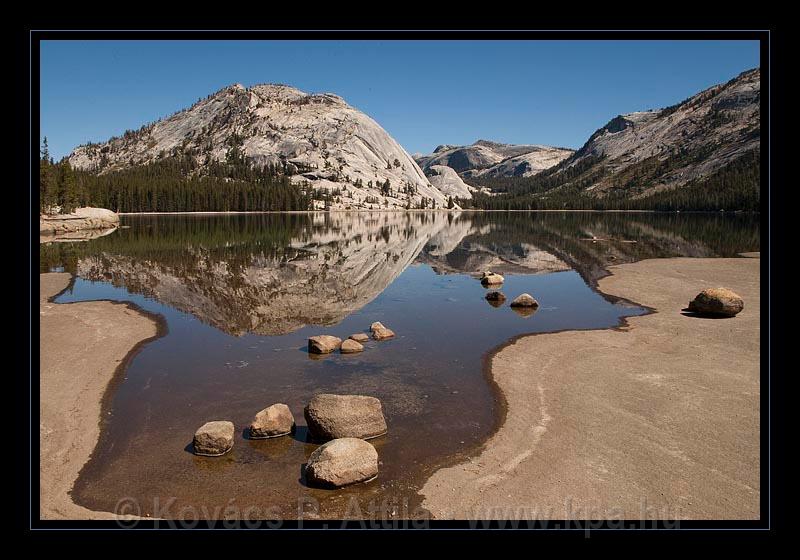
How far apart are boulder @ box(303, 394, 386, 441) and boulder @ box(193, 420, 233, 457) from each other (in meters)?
2.20

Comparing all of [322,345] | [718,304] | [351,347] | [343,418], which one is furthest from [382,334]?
[718,304]

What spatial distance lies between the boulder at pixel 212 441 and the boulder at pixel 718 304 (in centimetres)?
2670

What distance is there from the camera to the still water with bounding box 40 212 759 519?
1302 centimetres

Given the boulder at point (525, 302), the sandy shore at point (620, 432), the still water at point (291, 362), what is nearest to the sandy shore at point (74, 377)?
the still water at point (291, 362)

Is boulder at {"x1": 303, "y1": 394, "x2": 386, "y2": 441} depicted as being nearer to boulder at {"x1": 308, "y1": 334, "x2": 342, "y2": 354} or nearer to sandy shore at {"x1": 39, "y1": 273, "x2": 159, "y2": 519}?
sandy shore at {"x1": 39, "y1": 273, "x2": 159, "y2": 519}

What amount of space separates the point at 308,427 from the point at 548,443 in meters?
6.78

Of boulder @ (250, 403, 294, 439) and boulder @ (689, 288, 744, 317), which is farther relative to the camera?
boulder @ (689, 288, 744, 317)

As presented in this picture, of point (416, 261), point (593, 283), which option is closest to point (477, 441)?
point (593, 283)

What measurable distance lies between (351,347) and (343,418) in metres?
8.71

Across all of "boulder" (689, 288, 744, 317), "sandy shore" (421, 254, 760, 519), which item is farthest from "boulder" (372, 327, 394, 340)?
"boulder" (689, 288, 744, 317)

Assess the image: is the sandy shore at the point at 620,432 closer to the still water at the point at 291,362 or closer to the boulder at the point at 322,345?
the still water at the point at 291,362
